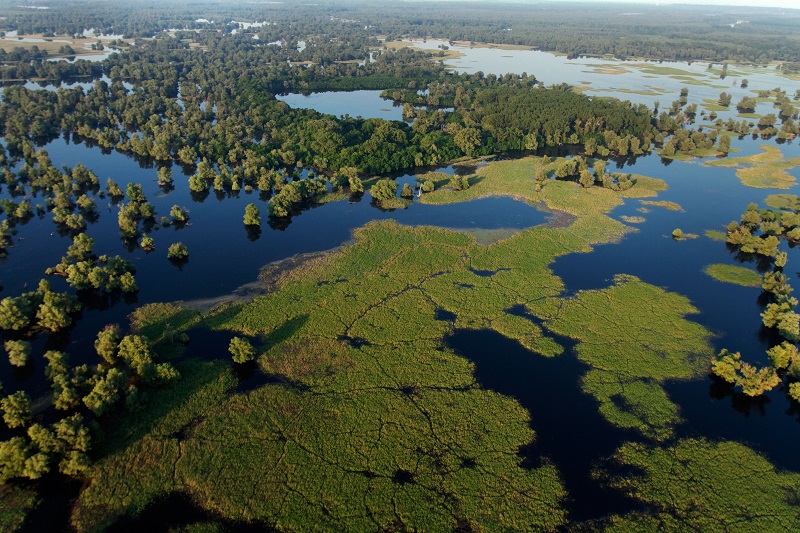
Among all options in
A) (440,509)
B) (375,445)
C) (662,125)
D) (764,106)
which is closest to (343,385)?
(375,445)

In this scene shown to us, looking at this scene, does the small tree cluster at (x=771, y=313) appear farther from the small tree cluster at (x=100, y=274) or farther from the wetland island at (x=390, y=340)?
the small tree cluster at (x=100, y=274)

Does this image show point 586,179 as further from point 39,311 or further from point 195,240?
point 39,311

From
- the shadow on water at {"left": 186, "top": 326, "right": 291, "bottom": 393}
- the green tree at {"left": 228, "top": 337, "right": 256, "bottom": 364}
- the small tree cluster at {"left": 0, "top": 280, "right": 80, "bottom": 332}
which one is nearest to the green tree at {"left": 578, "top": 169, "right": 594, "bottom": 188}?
the shadow on water at {"left": 186, "top": 326, "right": 291, "bottom": 393}

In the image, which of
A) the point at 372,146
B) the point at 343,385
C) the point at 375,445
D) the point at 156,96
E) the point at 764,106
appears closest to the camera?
the point at 375,445

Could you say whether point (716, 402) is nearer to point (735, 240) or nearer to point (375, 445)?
point (375, 445)

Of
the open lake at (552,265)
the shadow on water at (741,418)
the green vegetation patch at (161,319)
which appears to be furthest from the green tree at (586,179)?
the green vegetation patch at (161,319)

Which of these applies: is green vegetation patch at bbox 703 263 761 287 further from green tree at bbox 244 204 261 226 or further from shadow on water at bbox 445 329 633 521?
green tree at bbox 244 204 261 226
